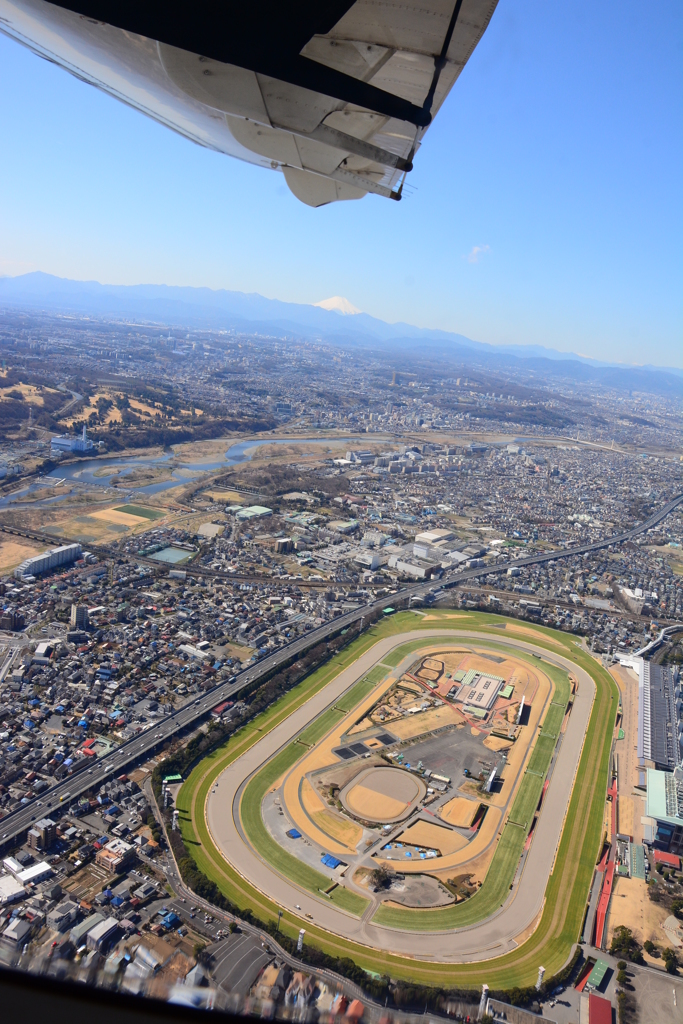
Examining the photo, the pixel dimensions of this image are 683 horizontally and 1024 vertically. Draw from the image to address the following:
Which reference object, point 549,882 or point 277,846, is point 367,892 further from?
point 549,882

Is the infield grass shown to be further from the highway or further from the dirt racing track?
the highway

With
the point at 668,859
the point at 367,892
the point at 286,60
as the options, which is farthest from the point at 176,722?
the point at 286,60

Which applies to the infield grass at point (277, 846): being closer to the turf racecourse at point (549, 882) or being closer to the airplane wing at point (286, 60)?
the turf racecourse at point (549, 882)

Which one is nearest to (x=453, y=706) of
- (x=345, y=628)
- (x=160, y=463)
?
(x=345, y=628)

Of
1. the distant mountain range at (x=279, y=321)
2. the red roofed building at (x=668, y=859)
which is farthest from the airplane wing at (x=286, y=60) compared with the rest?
the distant mountain range at (x=279, y=321)

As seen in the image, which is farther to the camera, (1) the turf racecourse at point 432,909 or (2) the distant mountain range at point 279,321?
(2) the distant mountain range at point 279,321
